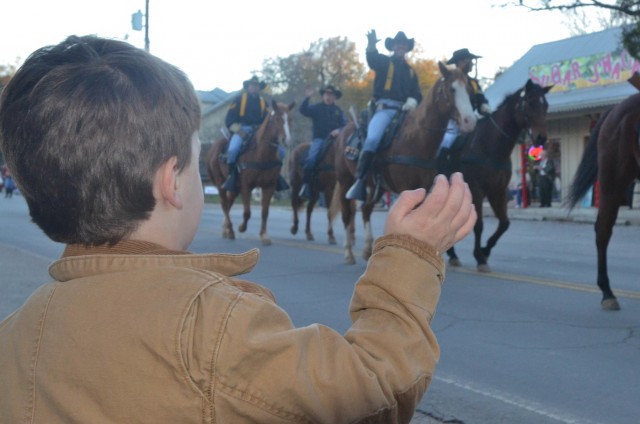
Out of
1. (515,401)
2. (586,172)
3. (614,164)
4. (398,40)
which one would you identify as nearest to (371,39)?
(398,40)

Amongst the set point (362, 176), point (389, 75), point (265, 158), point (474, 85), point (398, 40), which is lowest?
point (265, 158)

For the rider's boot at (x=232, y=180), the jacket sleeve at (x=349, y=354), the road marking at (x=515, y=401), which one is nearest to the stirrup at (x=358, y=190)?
the rider's boot at (x=232, y=180)

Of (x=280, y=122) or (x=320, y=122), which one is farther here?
(x=320, y=122)

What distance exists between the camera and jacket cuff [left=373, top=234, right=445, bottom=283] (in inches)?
67.2

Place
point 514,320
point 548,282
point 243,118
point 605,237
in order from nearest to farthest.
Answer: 1. point 514,320
2. point 605,237
3. point 548,282
4. point 243,118

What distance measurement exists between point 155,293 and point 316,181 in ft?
48.3

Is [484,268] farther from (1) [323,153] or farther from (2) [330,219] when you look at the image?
(1) [323,153]

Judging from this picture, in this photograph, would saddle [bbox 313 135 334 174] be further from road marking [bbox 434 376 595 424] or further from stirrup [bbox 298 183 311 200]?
Answer: road marking [bbox 434 376 595 424]

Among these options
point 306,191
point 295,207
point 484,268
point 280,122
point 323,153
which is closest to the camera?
point 484,268

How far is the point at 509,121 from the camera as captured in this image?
11344 mm

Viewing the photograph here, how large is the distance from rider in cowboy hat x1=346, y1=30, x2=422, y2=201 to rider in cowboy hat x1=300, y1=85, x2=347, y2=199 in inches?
154

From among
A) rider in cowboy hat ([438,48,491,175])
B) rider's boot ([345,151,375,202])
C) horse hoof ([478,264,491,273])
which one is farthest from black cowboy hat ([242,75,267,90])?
horse hoof ([478,264,491,273])

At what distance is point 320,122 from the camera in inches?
631

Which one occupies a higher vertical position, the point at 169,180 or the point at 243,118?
the point at 169,180
